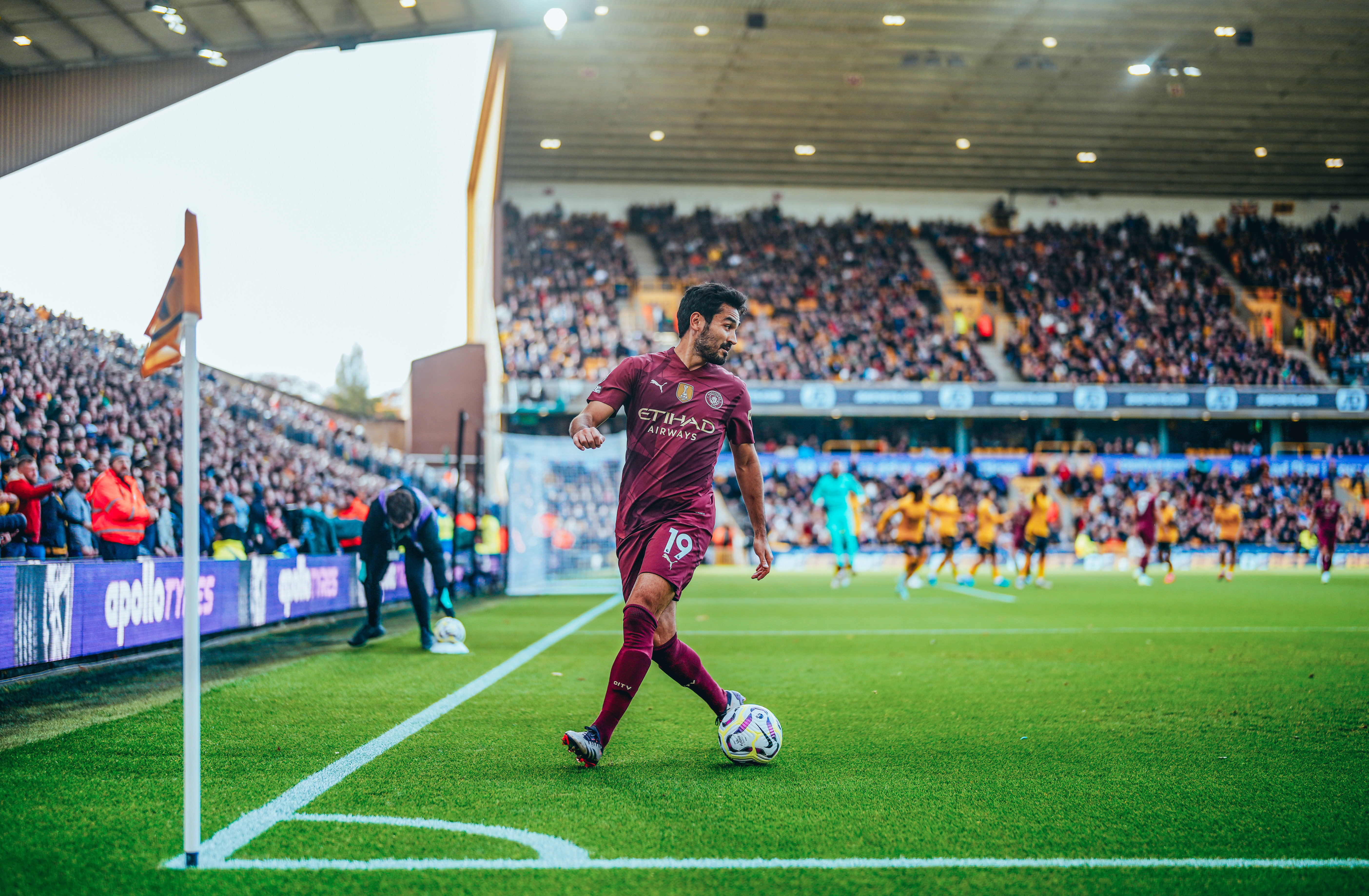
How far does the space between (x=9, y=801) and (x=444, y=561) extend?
17.9 ft

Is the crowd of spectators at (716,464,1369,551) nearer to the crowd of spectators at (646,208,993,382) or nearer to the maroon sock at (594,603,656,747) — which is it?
the crowd of spectators at (646,208,993,382)

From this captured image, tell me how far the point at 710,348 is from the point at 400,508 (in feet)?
16.8

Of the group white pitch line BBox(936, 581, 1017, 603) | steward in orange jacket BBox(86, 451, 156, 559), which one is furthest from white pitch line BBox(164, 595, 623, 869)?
white pitch line BBox(936, 581, 1017, 603)

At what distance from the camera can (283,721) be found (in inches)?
228

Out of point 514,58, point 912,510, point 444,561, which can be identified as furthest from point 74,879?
point 514,58

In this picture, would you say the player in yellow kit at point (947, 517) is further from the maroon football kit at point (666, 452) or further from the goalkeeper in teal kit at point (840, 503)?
the maroon football kit at point (666, 452)

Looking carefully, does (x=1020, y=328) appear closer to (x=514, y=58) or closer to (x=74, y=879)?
(x=514, y=58)

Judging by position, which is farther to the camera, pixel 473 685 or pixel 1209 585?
pixel 1209 585

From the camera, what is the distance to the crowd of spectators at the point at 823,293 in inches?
1382

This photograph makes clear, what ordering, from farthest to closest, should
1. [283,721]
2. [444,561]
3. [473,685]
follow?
[444,561], [473,685], [283,721]

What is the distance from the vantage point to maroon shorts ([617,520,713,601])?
15.2 feet

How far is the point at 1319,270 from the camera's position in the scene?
39969 millimetres

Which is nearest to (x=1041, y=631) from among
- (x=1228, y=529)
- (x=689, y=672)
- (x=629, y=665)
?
(x=689, y=672)

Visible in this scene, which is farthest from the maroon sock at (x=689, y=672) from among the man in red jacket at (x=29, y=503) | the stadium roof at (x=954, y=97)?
→ the stadium roof at (x=954, y=97)
